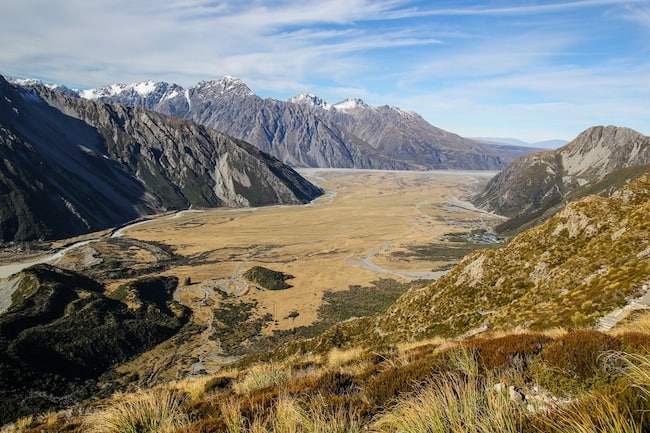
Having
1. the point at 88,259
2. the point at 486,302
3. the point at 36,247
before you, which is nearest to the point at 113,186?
the point at 36,247

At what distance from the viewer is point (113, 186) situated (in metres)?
198

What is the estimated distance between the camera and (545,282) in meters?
24.1

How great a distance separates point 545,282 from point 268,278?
230 feet

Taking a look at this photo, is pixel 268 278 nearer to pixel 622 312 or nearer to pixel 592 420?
pixel 622 312

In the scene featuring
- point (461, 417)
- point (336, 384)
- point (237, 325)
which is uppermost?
point (461, 417)

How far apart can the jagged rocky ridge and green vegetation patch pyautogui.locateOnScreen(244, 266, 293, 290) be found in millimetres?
50780

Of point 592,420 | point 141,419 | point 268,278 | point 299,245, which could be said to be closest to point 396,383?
point 592,420

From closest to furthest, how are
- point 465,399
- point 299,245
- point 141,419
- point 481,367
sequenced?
point 465,399, point 141,419, point 481,367, point 299,245

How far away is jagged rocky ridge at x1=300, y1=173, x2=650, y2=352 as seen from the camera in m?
18.4

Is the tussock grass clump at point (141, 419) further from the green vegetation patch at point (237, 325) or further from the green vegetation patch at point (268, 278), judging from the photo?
the green vegetation patch at point (268, 278)

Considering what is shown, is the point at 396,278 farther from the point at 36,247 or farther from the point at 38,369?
the point at 36,247

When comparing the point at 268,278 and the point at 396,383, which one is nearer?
the point at 396,383

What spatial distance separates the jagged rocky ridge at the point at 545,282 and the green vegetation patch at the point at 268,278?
50.8 meters

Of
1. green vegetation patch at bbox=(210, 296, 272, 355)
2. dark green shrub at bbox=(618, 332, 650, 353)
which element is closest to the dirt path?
dark green shrub at bbox=(618, 332, 650, 353)
